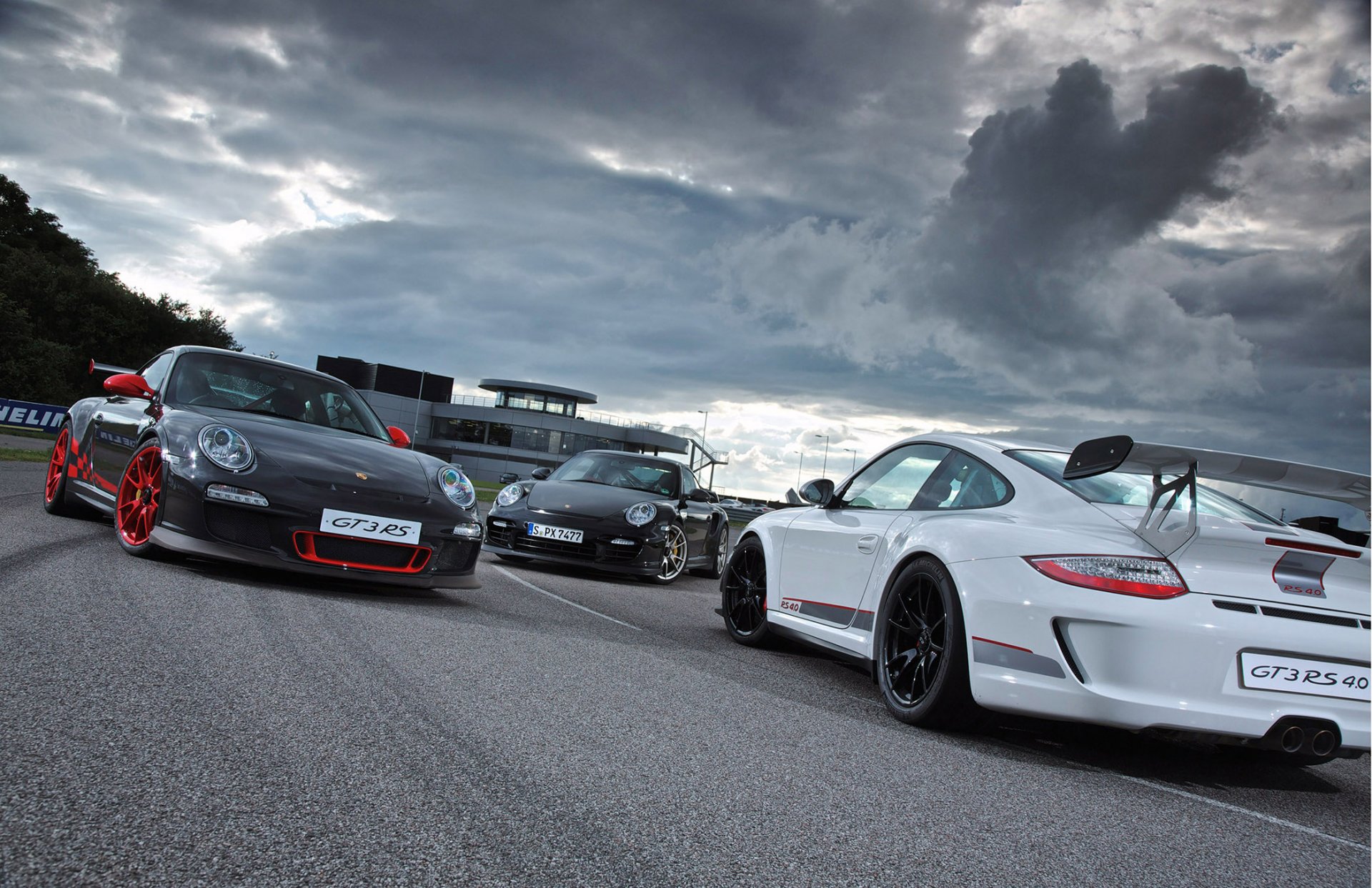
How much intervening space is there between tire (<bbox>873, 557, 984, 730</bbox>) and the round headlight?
276 cm

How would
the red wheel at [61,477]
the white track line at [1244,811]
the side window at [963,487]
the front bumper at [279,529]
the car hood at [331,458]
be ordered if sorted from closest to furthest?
the white track line at [1244,811] < the side window at [963,487] < the front bumper at [279,529] < the car hood at [331,458] < the red wheel at [61,477]

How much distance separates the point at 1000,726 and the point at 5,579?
14.9ft

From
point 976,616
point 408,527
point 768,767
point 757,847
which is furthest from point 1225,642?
point 408,527

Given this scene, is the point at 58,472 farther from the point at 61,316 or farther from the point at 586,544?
the point at 61,316

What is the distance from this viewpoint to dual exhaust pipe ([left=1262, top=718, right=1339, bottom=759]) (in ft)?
10.7

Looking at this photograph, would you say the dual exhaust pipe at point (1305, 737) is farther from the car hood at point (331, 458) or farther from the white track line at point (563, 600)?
the car hood at point (331, 458)

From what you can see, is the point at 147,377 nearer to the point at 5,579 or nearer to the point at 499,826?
the point at 5,579

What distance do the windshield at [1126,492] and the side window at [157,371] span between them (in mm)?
5409

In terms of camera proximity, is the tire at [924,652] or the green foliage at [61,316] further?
the green foliage at [61,316]

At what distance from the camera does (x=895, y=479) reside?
509cm

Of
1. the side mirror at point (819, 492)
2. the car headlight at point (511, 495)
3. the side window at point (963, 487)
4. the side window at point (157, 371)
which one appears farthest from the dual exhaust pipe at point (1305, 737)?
the car headlight at point (511, 495)

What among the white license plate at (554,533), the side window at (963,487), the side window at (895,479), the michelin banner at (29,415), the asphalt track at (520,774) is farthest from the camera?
the michelin banner at (29,415)

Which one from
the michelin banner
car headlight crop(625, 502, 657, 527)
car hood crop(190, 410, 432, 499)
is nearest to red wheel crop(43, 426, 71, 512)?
car hood crop(190, 410, 432, 499)

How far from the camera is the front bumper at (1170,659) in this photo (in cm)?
325
